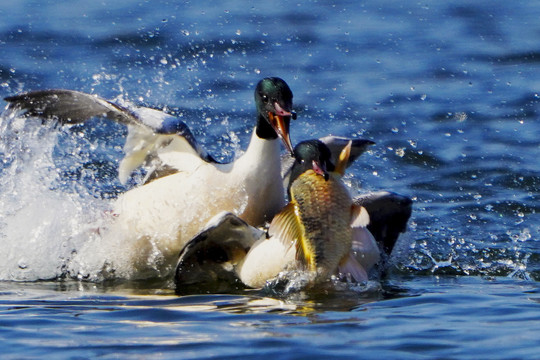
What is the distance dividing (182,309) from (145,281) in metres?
1.22

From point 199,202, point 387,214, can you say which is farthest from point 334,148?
point 199,202

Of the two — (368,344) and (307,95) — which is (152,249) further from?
(307,95)

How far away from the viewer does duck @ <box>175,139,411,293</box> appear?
266 inches

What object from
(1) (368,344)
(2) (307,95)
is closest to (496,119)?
(2) (307,95)

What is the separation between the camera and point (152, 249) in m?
8.10

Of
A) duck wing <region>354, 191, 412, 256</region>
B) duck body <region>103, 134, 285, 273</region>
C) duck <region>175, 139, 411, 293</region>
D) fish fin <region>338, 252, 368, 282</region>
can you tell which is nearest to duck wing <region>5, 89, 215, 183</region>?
duck body <region>103, 134, 285, 273</region>

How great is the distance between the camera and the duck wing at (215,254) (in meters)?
7.47

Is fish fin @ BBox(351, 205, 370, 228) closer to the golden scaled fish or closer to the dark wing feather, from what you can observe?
the golden scaled fish

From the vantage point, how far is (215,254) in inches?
304

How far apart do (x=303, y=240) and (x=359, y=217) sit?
406mm

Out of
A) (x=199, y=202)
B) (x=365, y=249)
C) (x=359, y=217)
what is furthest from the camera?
(x=199, y=202)

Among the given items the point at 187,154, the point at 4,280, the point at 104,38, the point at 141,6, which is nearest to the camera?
the point at 4,280

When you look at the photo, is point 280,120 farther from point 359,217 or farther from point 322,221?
point 359,217

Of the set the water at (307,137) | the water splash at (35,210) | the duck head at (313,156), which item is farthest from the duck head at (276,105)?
the water splash at (35,210)
